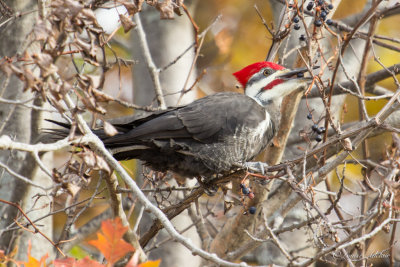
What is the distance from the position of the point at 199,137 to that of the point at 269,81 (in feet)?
2.86

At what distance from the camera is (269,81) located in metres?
4.43

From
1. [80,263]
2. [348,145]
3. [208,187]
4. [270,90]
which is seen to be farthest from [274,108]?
[80,263]

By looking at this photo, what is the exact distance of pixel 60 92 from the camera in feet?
7.43

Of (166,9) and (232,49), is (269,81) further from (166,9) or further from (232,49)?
(232,49)

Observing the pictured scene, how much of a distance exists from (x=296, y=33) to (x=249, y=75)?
1.14 metres

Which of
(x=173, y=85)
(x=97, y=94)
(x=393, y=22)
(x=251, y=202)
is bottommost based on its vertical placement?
(x=251, y=202)

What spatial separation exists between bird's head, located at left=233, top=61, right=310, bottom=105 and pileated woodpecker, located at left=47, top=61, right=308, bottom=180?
4.3 inches

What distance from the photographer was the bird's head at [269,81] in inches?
169

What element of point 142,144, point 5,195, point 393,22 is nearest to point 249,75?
point 142,144

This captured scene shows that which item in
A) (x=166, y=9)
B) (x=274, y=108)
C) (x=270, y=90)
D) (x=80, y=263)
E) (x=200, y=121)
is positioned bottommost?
(x=80, y=263)

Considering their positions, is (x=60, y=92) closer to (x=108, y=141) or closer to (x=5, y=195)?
(x=108, y=141)

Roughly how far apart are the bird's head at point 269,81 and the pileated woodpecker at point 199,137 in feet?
0.36

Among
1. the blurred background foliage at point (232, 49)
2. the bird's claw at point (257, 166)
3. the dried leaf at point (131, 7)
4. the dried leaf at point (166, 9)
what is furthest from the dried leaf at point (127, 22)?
the blurred background foliage at point (232, 49)

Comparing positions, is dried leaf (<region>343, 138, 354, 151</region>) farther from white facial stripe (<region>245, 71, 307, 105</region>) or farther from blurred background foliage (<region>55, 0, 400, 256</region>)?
blurred background foliage (<region>55, 0, 400, 256</region>)
